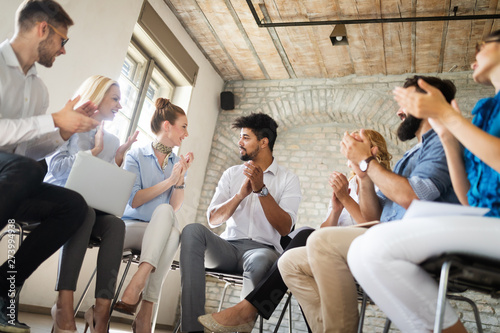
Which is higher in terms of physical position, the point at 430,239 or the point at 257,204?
the point at 257,204

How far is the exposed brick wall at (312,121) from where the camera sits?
5.32m

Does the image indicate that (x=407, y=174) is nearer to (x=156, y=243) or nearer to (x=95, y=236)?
(x=156, y=243)

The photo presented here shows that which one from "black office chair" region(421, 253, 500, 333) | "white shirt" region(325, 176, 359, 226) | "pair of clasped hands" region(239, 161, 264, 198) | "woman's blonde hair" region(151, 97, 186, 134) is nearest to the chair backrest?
"black office chair" region(421, 253, 500, 333)

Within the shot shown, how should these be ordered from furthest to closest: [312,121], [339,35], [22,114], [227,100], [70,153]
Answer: [227,100]
[312,121]
[339,35]
[70,153]
[22,114]

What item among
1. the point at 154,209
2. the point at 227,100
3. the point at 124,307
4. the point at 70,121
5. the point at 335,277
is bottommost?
the point at 124,307

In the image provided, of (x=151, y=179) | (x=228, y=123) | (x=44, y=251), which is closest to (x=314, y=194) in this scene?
(x=228, y=123)

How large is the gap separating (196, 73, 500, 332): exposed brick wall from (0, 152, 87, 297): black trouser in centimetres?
350

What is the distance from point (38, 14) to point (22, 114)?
1.68ft

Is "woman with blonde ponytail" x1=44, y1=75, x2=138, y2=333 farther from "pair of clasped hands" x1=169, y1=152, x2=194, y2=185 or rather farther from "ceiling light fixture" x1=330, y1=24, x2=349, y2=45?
"ceiling light fixture" x1=330, y1=24, x2=349, y2=45

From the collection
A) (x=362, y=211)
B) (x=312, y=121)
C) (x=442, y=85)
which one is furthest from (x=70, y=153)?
(x=312, y=121)

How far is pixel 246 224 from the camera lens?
277 cm

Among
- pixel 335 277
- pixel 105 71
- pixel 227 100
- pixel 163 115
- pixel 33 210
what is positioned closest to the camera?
pixel 335 277

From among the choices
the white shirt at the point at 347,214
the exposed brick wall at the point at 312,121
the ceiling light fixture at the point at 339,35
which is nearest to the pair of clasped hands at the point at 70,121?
the white shirt at the point at 347,214

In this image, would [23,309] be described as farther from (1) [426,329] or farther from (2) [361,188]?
(1) [426,329]
